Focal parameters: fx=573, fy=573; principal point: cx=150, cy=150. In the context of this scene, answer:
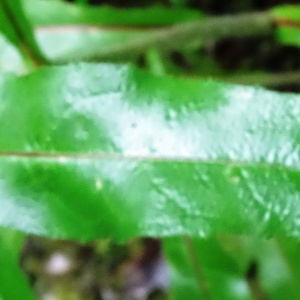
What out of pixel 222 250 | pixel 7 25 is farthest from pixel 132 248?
pixel 7 25

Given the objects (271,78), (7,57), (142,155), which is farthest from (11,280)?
(271,78)

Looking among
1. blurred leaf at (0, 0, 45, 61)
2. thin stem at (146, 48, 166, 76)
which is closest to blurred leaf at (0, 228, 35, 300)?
blurred leaf at (0, 0, 45, 61)

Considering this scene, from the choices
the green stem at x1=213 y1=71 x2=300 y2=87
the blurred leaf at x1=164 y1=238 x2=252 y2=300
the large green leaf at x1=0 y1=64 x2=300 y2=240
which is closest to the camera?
the large green leaf at x1=0 y1=64 x2=300 y2=240

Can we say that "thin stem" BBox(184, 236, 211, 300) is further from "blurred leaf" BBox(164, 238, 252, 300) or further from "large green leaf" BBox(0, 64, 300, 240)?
"large green leaf" BBox(0, 64, 300, 240)

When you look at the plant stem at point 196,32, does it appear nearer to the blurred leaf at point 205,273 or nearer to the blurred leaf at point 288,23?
the blurred leaf at point 288,23

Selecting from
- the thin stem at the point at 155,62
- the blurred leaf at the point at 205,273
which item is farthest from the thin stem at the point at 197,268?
the thin stem at the point at 155,62

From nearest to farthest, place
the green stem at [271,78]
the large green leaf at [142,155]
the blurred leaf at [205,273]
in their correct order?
1. the large green leaf at [142,155]
2. the blurred leaf at [205,273]
3. the green stem at [271,78]

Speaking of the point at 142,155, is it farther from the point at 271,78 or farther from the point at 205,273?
the point at 271,78
